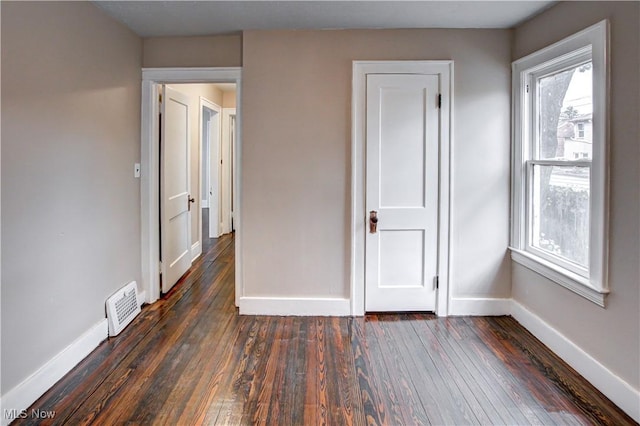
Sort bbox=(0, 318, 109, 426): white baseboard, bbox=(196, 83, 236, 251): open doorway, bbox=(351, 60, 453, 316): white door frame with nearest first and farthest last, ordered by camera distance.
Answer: bbox=(0, 318, 109, 426): white baseboard
bbox=(351, 60, 453, 316): white door frame
bbox=(196, 83, 236, 251): open doorway

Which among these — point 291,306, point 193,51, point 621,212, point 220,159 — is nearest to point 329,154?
point 291,306

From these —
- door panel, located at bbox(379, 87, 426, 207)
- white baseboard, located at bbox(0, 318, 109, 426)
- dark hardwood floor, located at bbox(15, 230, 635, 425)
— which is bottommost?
dark hardwood floor, located at bbox(15, 230, 635, 425)

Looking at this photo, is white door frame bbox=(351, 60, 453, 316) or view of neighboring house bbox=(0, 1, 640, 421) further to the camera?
white door frame bbox=(351, 60, 453, 316)

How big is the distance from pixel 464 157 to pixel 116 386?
296cm

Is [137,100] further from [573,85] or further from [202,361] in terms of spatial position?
[573,85]

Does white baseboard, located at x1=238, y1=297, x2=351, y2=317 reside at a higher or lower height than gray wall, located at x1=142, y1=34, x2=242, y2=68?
lower

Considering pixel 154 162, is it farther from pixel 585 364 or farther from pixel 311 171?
pixel 585 364

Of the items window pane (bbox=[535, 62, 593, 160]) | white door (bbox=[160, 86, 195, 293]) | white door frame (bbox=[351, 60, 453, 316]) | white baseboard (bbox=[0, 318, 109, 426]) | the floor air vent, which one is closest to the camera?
white baseboard (bbox=[0, 318, 109, 426])

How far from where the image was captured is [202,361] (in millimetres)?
2727

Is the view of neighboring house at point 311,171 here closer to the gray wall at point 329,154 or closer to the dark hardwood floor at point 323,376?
the gray wall at point 329,154

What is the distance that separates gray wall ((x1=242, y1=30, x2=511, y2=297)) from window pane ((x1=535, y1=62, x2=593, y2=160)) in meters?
0.35

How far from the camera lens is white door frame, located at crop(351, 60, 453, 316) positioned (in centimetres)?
341

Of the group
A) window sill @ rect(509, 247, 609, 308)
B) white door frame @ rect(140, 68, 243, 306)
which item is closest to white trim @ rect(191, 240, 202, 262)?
white door frame @ rect(140, 68, 243, 306)

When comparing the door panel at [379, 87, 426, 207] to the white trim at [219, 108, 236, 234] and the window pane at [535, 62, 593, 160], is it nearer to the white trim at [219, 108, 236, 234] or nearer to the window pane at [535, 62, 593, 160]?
the window pane at [535, 62, 593, 160]
